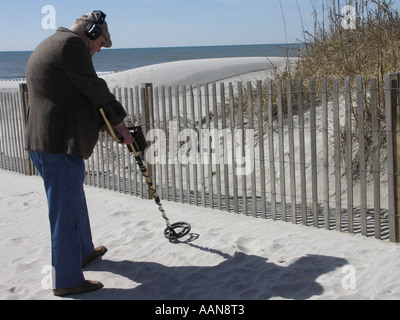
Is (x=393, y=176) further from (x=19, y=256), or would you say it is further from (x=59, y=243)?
(x=19, y=256)

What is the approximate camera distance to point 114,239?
5.09 metres

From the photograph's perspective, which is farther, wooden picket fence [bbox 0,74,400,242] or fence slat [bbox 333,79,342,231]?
fence slat [bbox 333,79,342,231]

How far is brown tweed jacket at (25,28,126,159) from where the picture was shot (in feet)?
11.4

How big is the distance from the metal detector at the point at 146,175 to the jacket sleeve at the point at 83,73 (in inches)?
5.0

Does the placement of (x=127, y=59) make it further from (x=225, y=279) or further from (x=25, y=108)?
(x=225, y=279)

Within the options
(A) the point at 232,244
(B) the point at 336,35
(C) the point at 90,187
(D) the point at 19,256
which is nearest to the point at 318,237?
(A) the point at 232,244

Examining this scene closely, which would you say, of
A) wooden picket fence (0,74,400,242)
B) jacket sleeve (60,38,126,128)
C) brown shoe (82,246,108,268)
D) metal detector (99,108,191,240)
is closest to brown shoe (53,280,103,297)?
brown shoe (82,246,108,268)

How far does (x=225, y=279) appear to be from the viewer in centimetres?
391

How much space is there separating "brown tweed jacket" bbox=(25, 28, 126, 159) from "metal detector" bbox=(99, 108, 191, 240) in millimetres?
243

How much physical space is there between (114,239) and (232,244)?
4.33 feet

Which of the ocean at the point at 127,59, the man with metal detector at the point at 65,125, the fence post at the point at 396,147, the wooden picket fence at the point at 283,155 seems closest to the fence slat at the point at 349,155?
the wooden picket fence at the point at 283,155

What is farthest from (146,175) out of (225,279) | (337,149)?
(337,149)

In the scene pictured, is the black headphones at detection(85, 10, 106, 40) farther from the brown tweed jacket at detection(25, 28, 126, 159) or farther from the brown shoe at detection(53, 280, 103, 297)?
the brown shoe at detection(53, 280, 103, 297)
